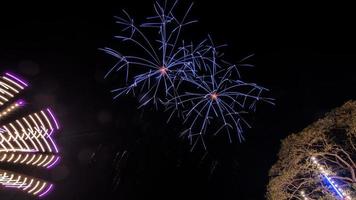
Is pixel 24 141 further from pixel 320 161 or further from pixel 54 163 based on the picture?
pixel 320 161

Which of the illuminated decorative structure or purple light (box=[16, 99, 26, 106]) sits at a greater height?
purple light (box=[16, 99, 26, 106])

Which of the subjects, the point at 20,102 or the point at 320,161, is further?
the point at 320,161

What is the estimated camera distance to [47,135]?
11125 millimetres

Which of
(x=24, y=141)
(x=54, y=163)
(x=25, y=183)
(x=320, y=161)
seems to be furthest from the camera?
(x=320, y=161)

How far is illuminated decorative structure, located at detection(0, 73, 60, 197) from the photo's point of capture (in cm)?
975

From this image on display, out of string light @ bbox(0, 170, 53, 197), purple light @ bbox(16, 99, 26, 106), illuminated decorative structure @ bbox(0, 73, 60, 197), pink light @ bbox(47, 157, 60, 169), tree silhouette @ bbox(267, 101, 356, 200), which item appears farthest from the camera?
tree silhouette @ bbox(267, 101, 356, 200)

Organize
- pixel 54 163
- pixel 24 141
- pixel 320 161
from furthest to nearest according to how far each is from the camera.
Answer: pixel 320 161, pixel 54 163, pixel 24 141

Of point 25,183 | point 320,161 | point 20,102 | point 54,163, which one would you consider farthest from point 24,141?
point 320,161

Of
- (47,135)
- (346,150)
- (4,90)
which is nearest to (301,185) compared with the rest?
Result: (346,150)

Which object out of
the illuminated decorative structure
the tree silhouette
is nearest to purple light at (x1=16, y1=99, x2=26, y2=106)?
the illuminated decorative structure

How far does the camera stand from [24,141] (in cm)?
1022

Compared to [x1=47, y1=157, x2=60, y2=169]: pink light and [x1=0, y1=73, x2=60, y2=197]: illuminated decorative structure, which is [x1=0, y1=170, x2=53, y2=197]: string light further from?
[x1=47, y1=157, x2=60, y2=169]: pink light

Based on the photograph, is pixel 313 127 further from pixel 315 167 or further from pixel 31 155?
pixel 31 155

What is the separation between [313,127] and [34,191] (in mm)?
8356
